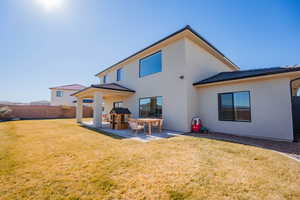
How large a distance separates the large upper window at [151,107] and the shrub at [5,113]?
19.3 meters

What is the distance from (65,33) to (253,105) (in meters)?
13.9

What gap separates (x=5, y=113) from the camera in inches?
661

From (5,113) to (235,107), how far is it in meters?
26.1

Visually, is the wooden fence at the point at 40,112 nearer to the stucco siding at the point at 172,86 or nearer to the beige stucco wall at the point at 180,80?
the stucco siding at the point at 172,86

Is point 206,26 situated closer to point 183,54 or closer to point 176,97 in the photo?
point 183,54

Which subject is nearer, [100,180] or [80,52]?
[100,180]

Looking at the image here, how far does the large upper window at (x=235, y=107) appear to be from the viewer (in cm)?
721

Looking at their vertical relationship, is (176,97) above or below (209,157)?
above

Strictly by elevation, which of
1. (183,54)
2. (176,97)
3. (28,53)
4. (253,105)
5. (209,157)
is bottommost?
(209,157)

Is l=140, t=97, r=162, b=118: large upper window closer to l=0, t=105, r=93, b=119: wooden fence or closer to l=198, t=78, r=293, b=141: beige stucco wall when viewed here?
l=198, t=78, r=293, b=141: beige stucco wall

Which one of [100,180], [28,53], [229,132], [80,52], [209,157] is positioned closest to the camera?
[100,180]

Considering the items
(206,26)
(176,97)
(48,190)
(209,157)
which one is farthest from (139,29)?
(48,190)

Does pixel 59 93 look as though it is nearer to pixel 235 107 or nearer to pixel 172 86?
pixel 172 86

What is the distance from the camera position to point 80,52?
43.2ft
